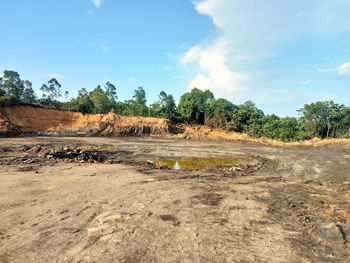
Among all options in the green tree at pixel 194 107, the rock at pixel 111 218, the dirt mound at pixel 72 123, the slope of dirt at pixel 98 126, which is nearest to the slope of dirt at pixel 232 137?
the slope of dirt at pixel 98 126

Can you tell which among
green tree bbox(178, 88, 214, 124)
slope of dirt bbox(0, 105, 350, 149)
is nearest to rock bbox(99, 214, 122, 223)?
slope of dirt bbox(0, 105, 350, 149)

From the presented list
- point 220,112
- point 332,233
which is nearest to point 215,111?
point 220,112

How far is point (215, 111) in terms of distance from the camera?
39469 mm

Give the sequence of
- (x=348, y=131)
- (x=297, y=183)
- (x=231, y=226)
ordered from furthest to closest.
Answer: (x=348, y=131) < (x=297, y=183) < (x=231, y=226)

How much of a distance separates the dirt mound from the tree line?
3.45 metres

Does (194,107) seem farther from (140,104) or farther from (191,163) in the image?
(191,163)

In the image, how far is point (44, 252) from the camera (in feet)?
10.7

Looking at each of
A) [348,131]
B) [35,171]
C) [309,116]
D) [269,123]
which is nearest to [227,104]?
[269,123]

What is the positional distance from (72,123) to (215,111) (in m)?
27.2

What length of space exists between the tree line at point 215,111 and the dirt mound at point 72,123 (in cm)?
345

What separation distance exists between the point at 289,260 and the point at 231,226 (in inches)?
49.6

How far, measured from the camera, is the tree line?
32.2 m

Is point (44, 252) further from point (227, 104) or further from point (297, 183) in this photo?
point (227, 104)

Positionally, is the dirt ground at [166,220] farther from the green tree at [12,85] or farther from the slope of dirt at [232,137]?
the green tree at [12,85]
